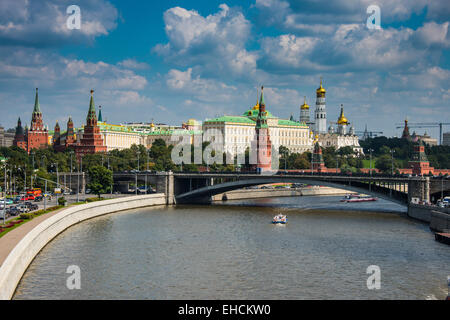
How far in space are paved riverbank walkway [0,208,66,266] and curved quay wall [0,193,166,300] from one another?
1.38 feet

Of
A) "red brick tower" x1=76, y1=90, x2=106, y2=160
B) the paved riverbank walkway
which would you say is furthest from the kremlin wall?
the paved riverbank walkway

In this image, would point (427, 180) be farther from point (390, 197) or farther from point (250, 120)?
point (250, 120)

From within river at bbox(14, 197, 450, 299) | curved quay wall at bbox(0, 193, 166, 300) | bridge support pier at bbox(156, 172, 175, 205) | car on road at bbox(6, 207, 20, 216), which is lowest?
river at bbox(14, 197, 450, 299)

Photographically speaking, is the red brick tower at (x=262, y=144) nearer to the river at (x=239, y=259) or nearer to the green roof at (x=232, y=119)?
the river at (x=239, y=259)

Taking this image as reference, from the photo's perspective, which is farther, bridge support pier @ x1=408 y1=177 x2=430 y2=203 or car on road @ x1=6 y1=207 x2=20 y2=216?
bridge support pier @ x1=408 y1=177 x2=430 y2=203

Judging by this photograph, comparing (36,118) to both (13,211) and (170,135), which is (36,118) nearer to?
(170,135)

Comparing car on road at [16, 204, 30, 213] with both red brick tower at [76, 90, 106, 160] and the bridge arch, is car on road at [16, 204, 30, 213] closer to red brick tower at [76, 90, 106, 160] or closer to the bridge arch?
the bridge arch

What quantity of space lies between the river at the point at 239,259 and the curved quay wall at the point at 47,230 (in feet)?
2.41

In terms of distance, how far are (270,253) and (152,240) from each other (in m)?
10.1

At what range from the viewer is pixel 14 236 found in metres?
38.2

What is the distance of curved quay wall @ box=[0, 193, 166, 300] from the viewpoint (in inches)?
1186

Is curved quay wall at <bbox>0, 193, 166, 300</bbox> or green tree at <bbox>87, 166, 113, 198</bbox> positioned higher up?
green tree at <bbox>87, 166, 113, 198</bbox>

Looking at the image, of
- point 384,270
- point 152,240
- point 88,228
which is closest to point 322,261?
point 384,270

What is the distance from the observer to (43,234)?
1709 inches
